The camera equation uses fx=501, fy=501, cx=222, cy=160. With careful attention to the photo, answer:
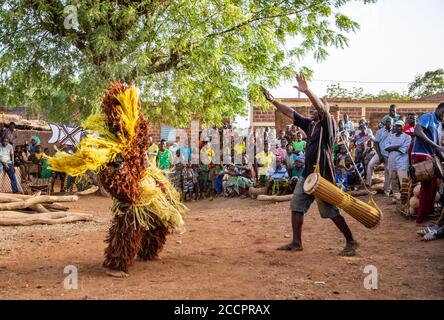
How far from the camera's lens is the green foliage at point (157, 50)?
37.6ft

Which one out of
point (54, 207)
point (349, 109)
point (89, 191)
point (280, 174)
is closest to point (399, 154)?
point (280, 174)

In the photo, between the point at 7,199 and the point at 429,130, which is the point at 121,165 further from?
→ the point at 7,199

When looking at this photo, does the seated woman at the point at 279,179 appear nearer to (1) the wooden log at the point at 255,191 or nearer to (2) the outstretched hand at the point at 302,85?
(1) the wooden log at the point at 255,191

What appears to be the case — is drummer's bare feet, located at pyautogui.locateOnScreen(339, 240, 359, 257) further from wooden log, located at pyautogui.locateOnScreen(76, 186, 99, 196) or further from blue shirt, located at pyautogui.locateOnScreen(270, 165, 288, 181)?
wooden log, located at pyautogui.locateOnScreen(76, 186, 99, 196)

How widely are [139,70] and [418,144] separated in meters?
6.62

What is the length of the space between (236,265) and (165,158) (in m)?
9.91

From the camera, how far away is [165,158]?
1540 centimetres

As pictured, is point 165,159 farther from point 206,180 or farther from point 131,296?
point 131,296

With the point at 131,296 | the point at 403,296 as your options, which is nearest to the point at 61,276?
the point at 131,296

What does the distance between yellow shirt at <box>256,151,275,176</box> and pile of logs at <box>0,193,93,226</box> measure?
17.8 ft

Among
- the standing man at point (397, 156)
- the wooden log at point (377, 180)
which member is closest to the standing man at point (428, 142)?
the standing man at point (397, 156)

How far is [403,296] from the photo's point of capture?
455cm

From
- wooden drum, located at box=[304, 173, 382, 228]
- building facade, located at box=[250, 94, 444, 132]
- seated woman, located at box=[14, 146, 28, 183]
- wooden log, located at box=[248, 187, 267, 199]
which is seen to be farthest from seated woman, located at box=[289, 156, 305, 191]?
seated woman, located at box=[14, 146, 28, 183]

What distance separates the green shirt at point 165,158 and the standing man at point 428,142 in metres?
8.67
